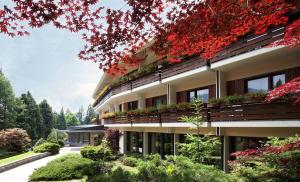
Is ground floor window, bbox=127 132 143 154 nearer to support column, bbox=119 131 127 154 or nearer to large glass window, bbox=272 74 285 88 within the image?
support column, bbox=119 131 127 154

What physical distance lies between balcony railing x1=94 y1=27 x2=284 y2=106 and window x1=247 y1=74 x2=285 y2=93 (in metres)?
1.87

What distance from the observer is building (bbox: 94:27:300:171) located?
14.7 meters

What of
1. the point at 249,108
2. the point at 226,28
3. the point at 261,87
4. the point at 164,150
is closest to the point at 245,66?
the point at 261,87

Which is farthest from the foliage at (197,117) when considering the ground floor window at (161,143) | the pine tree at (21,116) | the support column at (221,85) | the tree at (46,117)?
the tree at (46,117)

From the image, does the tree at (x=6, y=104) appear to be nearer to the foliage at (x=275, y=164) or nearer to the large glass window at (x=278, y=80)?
the large glass window at (x=278, y=80)

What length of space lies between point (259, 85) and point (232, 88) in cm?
210

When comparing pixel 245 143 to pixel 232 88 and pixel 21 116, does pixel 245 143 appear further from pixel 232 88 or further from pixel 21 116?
pixel 21 116

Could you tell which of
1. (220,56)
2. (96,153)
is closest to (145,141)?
(96,153)

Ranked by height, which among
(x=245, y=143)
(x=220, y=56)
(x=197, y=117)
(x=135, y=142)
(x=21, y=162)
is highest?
(x=220, y=56)

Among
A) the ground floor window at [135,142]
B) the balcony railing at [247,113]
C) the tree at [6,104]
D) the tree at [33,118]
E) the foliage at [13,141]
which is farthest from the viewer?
the tree at [33,118]

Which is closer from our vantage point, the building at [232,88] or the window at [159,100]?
the building at [232,88]

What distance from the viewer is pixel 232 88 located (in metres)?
19.5

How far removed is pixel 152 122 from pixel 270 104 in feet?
45.4

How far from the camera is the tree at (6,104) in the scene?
74062 millimetres
